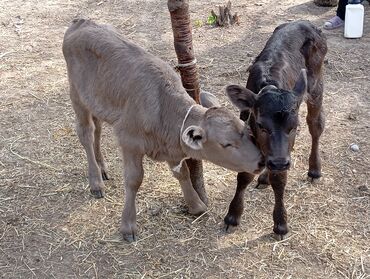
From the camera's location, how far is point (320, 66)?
5965 millimetres

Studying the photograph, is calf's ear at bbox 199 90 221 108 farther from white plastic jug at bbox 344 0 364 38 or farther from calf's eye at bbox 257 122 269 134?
white plastic jug at bbox 344 0 364 38

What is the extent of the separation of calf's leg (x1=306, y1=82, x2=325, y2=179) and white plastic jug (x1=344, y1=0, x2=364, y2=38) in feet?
13.2

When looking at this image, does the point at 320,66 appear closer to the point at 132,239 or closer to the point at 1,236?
the point at 132,239

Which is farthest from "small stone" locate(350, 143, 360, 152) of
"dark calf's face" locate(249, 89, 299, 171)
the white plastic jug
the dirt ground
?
the white plastic jug

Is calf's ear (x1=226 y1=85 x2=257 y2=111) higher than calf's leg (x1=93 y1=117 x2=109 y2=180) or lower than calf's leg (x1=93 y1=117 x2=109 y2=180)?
higher

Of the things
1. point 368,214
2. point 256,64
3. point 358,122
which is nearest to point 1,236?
point 256,64

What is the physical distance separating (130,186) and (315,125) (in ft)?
6.90

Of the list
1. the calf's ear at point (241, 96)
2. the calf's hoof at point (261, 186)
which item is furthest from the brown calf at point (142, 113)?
the calf's hoof at point (261, 186)

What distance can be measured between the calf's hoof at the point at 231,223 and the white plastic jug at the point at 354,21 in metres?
5.44

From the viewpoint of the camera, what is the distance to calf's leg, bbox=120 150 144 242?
534cm

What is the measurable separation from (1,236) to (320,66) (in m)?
3.56

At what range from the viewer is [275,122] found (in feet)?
14.8

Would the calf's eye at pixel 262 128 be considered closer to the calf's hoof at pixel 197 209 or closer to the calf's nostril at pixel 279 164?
the calf's nostril at pixel 279 164

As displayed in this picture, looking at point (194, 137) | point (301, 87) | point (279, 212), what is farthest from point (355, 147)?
point (194, 137)
